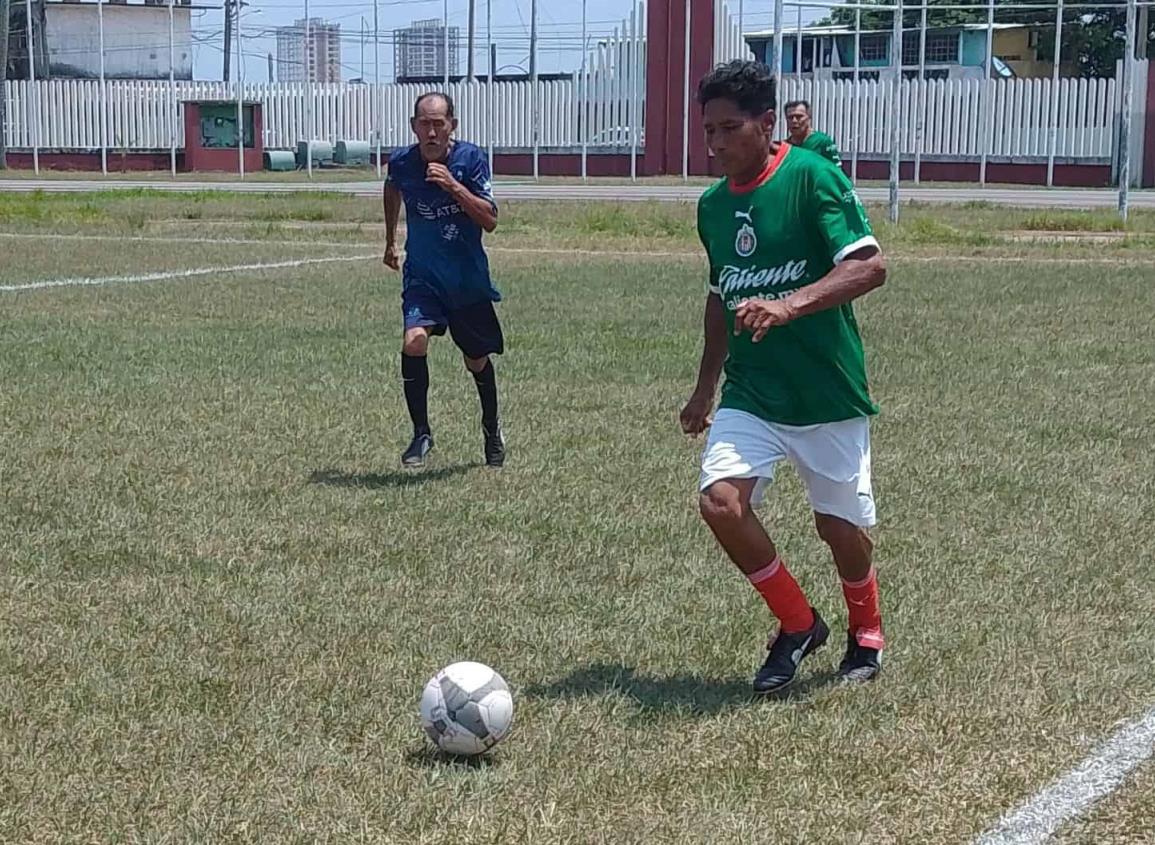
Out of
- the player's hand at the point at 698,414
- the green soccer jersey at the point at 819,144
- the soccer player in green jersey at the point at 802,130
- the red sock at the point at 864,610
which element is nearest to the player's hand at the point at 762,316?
the player's hand at the point at 698,414

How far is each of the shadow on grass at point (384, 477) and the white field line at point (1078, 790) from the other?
177 inches

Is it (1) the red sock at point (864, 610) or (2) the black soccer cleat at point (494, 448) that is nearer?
(1) the red sock at point (864, 610)

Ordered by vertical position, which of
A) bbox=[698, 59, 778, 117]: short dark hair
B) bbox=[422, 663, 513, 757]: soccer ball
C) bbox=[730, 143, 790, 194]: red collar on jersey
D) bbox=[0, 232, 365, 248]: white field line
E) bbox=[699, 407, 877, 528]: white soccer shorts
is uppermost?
bbox=[698, 59, 778, 117]: short dark hair

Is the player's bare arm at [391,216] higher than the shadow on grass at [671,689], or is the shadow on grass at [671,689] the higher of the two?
the player's bare arm at [391,216]

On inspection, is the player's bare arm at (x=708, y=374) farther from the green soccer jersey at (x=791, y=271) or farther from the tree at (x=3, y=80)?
the tree at (x=3, y=80)

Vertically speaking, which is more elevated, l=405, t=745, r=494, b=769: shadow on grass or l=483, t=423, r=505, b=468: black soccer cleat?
l=483, t=423, r=505, b=468: black soccer cleat

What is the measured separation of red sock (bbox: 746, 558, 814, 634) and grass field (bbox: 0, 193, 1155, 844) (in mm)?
215

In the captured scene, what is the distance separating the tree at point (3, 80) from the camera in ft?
172

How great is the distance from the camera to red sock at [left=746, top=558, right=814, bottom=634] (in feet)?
17.7

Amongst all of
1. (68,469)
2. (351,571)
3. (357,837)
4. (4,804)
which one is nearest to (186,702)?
(4,804)

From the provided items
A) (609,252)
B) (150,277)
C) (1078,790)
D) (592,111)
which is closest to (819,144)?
(150,277)

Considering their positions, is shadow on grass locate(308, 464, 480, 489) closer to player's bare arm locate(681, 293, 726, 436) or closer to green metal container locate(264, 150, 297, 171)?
player's bare arm locate(681, 293, 726, 436)

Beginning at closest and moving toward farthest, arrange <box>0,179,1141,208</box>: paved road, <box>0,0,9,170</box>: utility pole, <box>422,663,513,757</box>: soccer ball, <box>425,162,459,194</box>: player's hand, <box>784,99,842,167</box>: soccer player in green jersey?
<box>422,663,513,757</box>: soccer ball → <box>425,162,459,194</box>: player's hand → <box>784,99,842,167</box>: soccer player in green jersey → <box>0,179,1141,208</box>: paved road → <box>0,0,9,170</box>: utility pole

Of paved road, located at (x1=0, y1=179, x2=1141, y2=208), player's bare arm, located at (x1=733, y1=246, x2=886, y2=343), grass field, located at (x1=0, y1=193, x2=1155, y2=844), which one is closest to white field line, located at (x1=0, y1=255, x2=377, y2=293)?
grass field, located at (x1=0, y1=193, x2=1155, y2=844)
